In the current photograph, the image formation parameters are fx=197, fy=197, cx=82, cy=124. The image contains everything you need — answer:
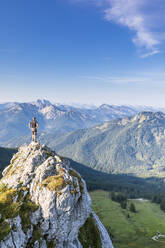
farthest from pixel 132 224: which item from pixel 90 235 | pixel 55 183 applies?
pixel 55 183

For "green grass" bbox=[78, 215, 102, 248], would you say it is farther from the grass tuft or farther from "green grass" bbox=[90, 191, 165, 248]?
"green grass" bbox=[90, 191, 165, 248]

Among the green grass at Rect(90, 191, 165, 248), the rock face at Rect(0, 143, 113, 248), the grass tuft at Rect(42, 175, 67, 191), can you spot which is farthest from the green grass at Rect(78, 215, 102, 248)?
the green grass at Rect(90, 191, 165, 248)

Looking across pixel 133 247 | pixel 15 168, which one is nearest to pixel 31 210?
pixel 15 168

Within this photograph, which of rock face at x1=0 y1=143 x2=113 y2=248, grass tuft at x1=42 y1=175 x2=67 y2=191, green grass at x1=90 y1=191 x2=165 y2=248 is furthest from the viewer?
green grass at x1=90 y1=191 x2=165 y2=248

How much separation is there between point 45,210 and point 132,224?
126 meters

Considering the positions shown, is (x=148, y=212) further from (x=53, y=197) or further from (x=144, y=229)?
(x=53, y=197)

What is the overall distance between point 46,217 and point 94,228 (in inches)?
604

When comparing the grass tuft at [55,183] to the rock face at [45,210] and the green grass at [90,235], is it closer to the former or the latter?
the rock face at [45,210]

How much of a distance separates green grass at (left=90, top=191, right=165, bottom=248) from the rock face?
6405 cm

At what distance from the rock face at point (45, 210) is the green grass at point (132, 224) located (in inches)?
2522

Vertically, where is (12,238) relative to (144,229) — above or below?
above

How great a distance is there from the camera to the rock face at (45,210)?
121ft

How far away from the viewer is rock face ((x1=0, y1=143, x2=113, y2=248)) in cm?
3697

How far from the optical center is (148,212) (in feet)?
600
